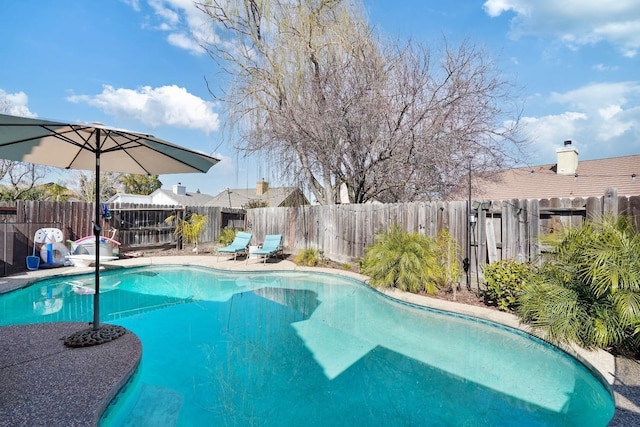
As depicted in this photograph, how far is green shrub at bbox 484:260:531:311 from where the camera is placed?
4.88 m

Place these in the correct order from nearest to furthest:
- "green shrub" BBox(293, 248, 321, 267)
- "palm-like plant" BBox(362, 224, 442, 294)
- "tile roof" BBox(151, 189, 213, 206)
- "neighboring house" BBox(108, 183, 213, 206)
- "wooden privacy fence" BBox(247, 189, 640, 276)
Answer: "wooden privacy fence" BBox(247, 189, 640, 276) < "palm-like plant" BBox(362, 224, 442, 294) < "green shrub" BBox(293, 248, 321, 267) < "neighboring house" BBox(108, 183, 213, 206) < "tile roof" BBox(151, 189, 213, 206)

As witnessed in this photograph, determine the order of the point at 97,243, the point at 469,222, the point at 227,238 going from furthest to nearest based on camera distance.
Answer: the point at 227,238, the point at 469,222, the point at 97,243

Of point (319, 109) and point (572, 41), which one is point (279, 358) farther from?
point (572, 41)

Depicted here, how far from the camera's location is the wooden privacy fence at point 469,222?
514 cm

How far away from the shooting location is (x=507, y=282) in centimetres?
500

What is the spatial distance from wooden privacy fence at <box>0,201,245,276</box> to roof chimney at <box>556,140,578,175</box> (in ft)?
46.5

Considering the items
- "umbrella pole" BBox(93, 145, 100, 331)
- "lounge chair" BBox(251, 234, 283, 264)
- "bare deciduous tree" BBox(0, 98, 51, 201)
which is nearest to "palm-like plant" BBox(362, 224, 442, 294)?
"lounge chair" BBox(251, 234, 283, 264)

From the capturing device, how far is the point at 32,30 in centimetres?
793

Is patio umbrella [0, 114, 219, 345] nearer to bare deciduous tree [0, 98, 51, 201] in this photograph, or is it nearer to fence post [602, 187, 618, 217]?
fence post [602, 187, 618, 217]

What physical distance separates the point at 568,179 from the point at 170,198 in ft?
98.6

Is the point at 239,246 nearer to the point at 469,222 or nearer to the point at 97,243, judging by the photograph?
the point at 97,243

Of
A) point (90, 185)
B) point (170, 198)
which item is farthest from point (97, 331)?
point (170, 198)

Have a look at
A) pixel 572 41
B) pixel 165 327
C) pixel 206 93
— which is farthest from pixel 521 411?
pixel 206 93

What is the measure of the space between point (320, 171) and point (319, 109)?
79.7 inches
